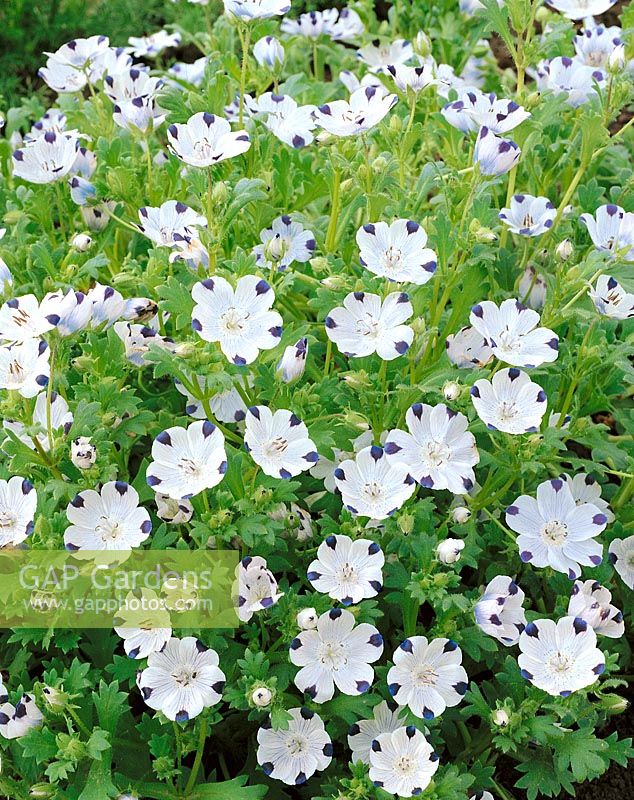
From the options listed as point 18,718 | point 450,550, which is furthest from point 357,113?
point 18,718

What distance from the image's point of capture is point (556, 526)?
85.2 inches

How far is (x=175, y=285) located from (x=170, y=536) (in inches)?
21.0

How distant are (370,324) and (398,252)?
18 centimetres

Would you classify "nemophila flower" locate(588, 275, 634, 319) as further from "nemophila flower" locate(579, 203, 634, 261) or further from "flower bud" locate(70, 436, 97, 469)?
"flower bud" locate(70, 436, 97, 469)

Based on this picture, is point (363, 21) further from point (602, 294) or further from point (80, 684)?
point (80, 684)

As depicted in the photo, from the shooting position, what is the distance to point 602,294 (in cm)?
219

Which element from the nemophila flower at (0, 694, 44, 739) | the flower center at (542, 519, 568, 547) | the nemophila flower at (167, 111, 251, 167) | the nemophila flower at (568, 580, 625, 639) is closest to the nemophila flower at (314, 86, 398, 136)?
the nemophila flower at (167, 111, 251, 167)

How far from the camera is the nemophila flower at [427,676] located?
1979mm

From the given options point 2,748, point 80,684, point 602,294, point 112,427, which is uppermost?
point 602,294

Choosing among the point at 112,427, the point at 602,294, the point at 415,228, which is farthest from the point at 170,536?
the point at 602,294

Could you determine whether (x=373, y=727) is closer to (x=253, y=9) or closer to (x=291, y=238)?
(x=291, y=238)

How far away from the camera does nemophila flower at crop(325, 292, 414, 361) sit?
2066 mm

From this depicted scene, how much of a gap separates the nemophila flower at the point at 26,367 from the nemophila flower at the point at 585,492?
1.26 meters

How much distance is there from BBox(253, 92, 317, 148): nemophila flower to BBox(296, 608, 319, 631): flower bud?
1.26m
